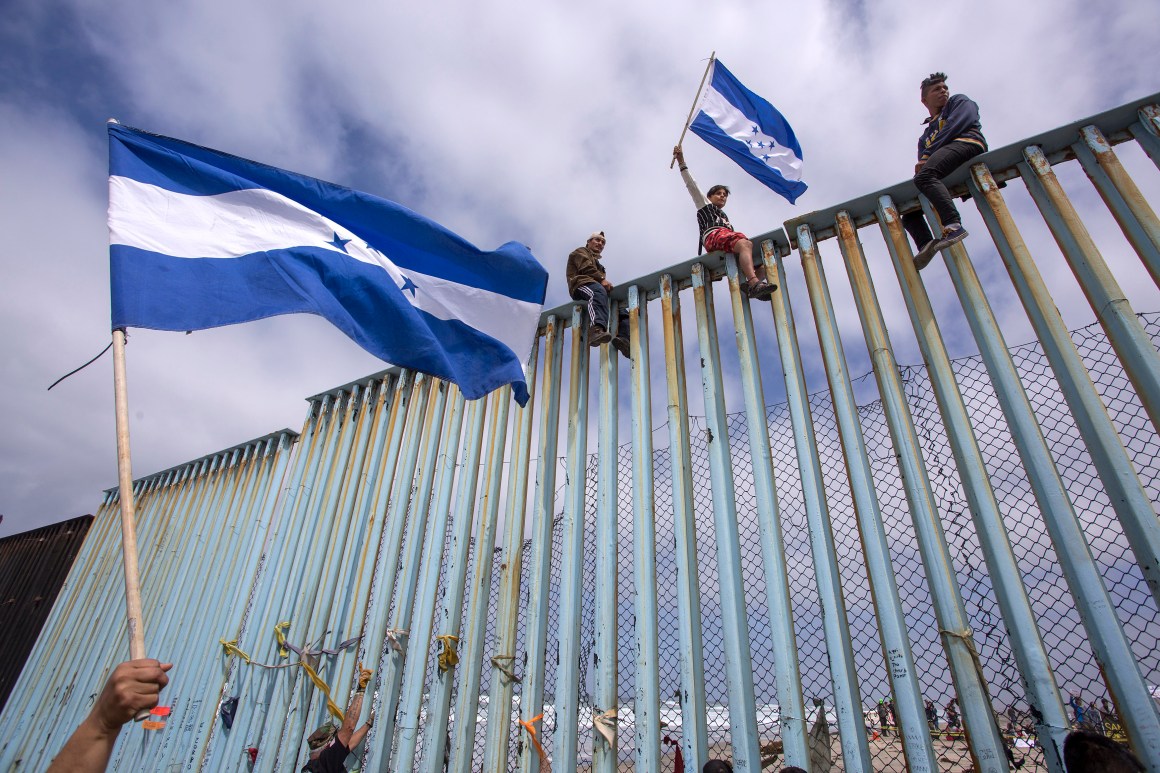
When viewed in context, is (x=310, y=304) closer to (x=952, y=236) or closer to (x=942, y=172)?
(x=952, y=236)

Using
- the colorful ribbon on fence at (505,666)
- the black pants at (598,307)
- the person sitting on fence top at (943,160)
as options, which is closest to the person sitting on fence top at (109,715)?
the colorful ribbon on fence at (505,666)

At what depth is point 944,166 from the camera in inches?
159

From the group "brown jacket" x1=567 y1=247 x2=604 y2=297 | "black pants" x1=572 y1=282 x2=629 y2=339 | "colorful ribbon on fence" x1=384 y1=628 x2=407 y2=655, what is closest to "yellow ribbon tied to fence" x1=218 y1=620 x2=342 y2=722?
"colorful ribbon on fence" x1=384 y1=628 x2=407 y2=655

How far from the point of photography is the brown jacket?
17.7 ft

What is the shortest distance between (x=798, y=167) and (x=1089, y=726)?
14.6 feet

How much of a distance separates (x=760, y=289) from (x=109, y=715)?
4.04 m

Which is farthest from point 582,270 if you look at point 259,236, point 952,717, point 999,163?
point 952,717

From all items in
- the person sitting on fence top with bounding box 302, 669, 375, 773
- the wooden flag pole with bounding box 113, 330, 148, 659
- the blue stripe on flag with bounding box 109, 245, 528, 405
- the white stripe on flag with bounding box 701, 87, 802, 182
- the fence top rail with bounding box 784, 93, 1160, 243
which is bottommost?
the person sitting on fence top with bounding box 302, 669, 375, 773

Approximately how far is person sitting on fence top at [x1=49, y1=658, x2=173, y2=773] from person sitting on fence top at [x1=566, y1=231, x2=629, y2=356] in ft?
12.1

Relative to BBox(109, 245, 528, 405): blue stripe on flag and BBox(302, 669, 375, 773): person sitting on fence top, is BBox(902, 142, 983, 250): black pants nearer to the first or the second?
BBox(109, 245, 528, 405): blue stripe on flag

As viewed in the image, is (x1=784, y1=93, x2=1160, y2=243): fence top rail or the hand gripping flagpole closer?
the hand gripping flagpole

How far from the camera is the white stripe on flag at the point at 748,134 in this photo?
544 cm

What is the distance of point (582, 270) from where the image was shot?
217 inches

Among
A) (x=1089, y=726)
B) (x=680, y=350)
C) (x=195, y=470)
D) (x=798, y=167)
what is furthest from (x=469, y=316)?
(x=195, y=470)
